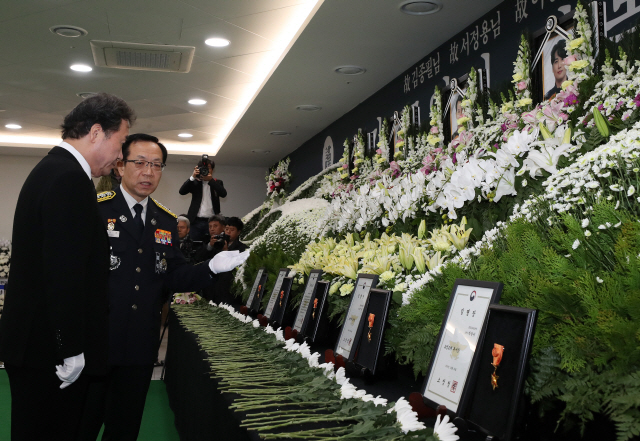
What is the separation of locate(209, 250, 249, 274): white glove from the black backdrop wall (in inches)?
66.4

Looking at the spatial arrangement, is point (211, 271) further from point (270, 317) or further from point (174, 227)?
point (270, 317)

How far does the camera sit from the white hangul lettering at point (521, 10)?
3361 millimetres

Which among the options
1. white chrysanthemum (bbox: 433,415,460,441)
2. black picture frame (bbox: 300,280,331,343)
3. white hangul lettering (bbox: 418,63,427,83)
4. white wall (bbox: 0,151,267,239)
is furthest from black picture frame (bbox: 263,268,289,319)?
white wall (bbox: 0,151,267,239)

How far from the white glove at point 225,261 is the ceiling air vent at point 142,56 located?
10.3 feet

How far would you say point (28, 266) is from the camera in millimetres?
1485

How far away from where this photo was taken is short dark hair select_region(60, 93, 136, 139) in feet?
5.51

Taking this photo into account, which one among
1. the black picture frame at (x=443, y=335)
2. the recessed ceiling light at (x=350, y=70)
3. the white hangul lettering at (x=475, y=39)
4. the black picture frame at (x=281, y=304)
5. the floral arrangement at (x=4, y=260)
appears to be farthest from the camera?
the floral arrangement at (x=4, y=260)

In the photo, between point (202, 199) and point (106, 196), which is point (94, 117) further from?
point (202, 199)

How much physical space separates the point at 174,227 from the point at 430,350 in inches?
55.8

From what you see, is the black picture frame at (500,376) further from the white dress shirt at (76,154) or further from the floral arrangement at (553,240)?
the white dress shirt at (76,154)

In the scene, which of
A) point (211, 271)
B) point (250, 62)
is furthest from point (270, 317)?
point (250, 62)

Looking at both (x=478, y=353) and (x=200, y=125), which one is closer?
(x=478, y=353)

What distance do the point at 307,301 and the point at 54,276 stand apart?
1097mm

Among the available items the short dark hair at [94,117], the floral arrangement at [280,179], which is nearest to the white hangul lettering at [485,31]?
the short dark hair at [94,117]
